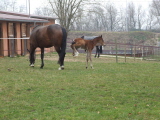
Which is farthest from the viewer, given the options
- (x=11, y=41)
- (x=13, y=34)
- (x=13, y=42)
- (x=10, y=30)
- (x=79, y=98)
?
(x=13, y=34)

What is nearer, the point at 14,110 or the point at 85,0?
the point at 14,110

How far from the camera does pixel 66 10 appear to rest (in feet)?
138

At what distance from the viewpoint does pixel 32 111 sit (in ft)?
22.2

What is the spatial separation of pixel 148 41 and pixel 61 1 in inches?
853

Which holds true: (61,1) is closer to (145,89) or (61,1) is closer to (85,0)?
(85,0)

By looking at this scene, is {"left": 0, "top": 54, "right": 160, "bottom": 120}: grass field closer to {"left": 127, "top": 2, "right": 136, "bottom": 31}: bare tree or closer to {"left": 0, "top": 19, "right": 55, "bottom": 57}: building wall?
{"left": 0, "top": 19, "right": 55, "bottom": 57}: building wall

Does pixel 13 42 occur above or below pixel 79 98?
above

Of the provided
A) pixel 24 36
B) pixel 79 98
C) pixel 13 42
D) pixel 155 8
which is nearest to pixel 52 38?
pixel 79 98

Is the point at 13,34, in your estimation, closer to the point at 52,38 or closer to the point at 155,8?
the point at 52,38

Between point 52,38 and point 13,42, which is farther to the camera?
point 13,42

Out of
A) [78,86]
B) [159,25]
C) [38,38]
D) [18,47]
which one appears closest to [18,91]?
[78,86]

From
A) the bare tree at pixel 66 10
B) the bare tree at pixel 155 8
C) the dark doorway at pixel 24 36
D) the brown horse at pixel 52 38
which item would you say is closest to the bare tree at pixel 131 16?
the bare tree at pixel 155 8

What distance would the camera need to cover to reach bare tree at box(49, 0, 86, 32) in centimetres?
4134

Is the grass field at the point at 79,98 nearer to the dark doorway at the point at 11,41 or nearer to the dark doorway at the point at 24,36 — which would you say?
the dark doorway at the point at 11,41
